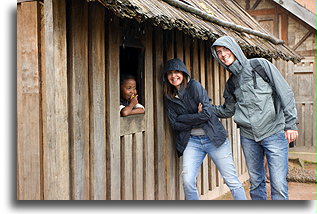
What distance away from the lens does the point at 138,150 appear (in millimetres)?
4629

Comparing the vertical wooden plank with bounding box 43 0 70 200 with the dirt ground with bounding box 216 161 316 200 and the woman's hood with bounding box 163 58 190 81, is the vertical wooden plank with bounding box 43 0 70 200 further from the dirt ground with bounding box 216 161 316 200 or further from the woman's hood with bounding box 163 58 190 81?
the dirt ground with bounding box 216 161 316 200

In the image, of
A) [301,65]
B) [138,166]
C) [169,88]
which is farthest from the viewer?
[301,65]

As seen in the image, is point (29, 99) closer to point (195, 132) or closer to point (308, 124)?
point (195, 132)

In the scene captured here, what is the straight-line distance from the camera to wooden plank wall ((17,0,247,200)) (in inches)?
132

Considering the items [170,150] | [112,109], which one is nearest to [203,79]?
[170,150]

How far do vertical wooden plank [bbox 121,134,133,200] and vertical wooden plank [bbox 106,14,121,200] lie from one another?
0.13 m

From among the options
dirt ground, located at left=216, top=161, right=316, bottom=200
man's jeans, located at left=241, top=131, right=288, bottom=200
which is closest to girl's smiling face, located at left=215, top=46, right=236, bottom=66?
man's jeans, located at left=241, top=131, right=288, bottom=200

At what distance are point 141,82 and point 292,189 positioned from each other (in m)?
4.61

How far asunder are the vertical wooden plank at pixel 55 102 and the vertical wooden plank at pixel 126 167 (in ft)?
3.23

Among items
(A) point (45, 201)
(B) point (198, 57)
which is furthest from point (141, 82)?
(A) point (45, 201)

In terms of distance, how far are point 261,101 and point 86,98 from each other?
5.79 feet

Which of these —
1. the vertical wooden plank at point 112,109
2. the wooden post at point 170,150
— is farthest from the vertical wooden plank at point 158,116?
the vertical wooden plank at point 112,109

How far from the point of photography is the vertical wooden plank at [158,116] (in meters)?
5.00

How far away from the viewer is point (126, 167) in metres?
4.39
